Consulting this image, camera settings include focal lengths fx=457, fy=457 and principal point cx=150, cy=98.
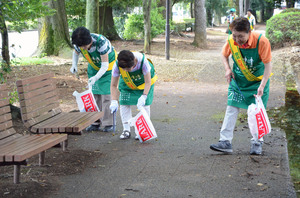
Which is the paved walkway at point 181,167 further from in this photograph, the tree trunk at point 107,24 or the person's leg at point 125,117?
the tree trunk at point 107,24

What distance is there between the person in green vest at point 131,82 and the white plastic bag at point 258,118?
1.44m

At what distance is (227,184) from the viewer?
14.9 feet

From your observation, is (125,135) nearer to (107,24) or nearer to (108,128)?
(108,128)

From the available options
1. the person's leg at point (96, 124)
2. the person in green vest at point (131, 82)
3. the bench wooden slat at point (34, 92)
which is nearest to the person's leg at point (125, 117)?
the person in green vest at point (131, 82)

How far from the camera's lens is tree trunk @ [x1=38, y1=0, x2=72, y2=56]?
17.3 metres

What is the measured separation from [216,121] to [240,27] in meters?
2.90

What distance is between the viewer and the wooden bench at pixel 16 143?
156 inches

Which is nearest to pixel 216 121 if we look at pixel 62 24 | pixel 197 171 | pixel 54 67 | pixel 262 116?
pixel 262 116

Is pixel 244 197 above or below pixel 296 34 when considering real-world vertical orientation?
below

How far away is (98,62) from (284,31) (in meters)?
16.2

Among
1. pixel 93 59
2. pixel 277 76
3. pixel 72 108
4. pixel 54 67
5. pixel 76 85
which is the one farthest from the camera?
pixel 54 67

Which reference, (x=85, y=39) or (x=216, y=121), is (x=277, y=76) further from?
(x=85, y=39)

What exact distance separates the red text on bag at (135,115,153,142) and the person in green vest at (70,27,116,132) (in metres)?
0.95

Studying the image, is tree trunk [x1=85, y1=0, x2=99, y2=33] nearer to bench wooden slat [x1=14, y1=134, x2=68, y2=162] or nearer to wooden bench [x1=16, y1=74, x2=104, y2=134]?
wooden bench [x1=16, y1=74, x2=104, y2=134]
